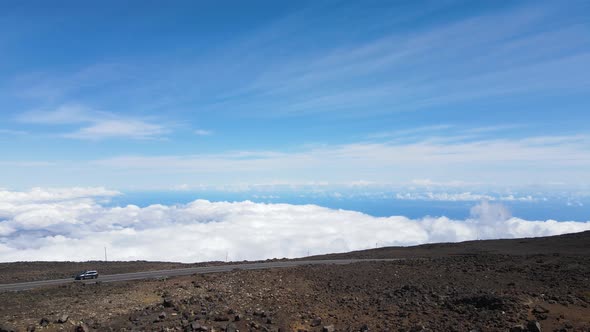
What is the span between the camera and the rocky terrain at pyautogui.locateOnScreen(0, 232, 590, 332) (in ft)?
50.1

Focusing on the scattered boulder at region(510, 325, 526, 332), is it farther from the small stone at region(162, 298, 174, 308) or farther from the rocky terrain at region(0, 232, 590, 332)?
the small stone at region(162, 298, 174, 308)

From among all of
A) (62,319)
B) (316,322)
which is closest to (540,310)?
(316,322)

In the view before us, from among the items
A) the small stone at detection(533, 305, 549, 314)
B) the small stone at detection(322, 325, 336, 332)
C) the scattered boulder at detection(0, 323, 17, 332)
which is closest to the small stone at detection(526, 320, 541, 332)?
the small stone at detection(533, 305, 549, 314)

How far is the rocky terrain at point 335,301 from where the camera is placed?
15.3 m

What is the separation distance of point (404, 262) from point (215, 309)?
61.5 feet

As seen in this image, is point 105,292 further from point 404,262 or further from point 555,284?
point 555,284

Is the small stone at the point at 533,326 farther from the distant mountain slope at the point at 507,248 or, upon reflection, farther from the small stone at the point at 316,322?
the distant mountain slope at the point at 507,248

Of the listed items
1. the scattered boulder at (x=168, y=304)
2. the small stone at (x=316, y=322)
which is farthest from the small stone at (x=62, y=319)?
the small stone at (x=316, y=322)

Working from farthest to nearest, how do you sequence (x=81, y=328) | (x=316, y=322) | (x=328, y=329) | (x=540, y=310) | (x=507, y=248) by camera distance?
(x=507, y=248), (x=540, y=310), (x=316, y=322), (x=81, y=328), (x=328, y=329)

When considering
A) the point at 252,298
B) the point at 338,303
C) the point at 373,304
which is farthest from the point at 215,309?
the point at 373,304

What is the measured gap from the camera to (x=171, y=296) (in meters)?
20.3

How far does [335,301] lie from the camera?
18.7 meters

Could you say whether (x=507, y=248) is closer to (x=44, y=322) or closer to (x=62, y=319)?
(x=62, y=319)

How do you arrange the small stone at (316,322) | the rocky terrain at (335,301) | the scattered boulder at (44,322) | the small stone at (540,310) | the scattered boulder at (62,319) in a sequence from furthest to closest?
the scattered boulder at (62,319), the scattered boulder at (44,322), the small stone at (540,310), the small stone at (316,322), the rocky terrain at (335,301)
